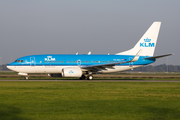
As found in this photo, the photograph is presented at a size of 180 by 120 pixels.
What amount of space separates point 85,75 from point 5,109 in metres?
28.7

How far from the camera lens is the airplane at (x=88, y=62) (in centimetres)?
4038

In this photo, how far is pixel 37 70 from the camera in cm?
4066

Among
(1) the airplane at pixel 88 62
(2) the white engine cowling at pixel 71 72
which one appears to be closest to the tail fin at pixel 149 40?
(1) the airplane at pixel 88 62

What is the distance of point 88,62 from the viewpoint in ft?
137

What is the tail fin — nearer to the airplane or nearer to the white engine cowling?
the airplane

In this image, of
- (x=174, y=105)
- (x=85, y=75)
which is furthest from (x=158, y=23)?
(x=174, y=105)

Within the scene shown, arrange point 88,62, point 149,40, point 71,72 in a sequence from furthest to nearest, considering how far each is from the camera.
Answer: point 149,40
point 88,62
point 71,72

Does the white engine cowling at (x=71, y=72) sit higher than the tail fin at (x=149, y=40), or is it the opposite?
the tail fin at (x=149, y=40)

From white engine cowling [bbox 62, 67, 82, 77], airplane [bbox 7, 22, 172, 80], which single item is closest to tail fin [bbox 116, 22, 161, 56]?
airplane [bbox 7, 22, 172, 80]

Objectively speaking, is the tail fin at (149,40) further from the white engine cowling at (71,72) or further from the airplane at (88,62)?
the white engine cowling at (71,72)

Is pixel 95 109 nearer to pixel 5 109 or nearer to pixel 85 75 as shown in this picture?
pixel 5 109

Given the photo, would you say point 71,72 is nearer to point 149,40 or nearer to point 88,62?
point 88,62

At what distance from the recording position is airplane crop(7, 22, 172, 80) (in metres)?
40.4

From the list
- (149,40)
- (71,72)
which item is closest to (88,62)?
(71,72)
